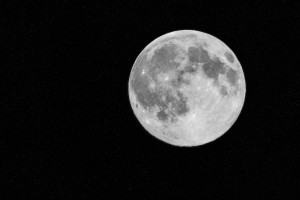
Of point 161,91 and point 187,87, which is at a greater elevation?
point 187,87

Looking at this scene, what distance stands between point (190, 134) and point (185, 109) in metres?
0.49

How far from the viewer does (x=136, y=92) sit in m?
7.59

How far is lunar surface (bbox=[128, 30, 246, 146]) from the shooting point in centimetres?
705

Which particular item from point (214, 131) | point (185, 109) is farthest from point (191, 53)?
point (214, 131)

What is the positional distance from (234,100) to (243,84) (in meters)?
0.42

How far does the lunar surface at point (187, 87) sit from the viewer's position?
23.1ft

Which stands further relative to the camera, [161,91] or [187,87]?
[161,91]

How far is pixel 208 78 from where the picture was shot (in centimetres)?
706

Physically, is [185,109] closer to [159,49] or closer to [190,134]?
[190,134]

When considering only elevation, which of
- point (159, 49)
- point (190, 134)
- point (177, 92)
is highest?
point (159, 49)

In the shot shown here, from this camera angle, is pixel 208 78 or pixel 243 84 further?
pixel 243 84

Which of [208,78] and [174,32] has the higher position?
[174,32]

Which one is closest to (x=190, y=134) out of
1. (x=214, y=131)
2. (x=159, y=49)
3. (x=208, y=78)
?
(x=214, y=131)

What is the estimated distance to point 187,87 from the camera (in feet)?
23.0
